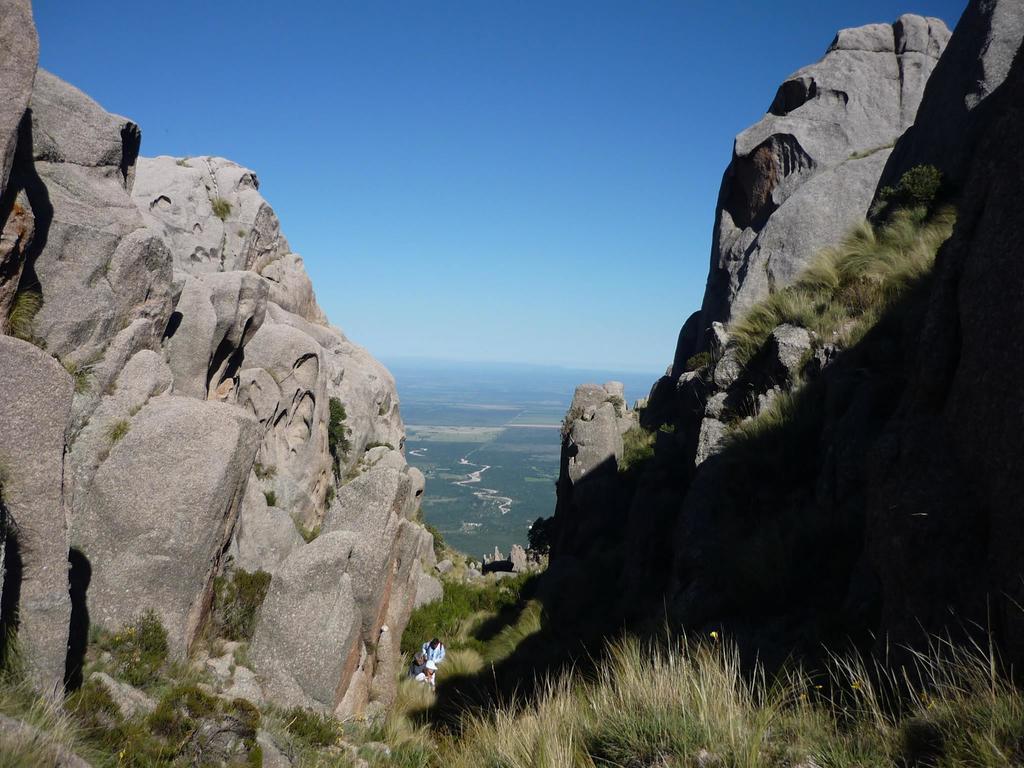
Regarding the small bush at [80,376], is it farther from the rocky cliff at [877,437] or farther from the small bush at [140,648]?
the rocky cliff at [877,437]

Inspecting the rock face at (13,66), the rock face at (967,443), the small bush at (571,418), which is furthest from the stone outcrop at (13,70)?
the small bush at (571,418)

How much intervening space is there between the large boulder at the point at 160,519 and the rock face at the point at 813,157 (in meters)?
18.1

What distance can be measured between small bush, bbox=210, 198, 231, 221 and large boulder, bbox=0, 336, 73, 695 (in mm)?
31749

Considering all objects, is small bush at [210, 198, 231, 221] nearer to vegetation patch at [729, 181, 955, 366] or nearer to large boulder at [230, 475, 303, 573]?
large boulder at [230, 475, 303, 573]

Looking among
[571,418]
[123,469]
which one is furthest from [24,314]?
[571,418]

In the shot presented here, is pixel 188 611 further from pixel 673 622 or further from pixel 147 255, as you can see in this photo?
pixel 673 622

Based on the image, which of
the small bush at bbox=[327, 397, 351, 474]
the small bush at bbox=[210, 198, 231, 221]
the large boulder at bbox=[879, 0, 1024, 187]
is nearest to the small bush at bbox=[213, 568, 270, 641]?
the small bush at bbox=[327, 397, 351, 474]

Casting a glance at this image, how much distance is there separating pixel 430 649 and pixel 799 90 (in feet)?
91.5

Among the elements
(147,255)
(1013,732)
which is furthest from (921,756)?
(147,255)

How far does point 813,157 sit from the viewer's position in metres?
25.2

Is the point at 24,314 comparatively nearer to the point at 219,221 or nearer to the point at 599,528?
the point at 599,528

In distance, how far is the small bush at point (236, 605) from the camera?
1336cm

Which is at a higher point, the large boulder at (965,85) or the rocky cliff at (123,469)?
the large boulder at (965,85)

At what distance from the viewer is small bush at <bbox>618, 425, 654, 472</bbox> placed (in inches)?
1021
